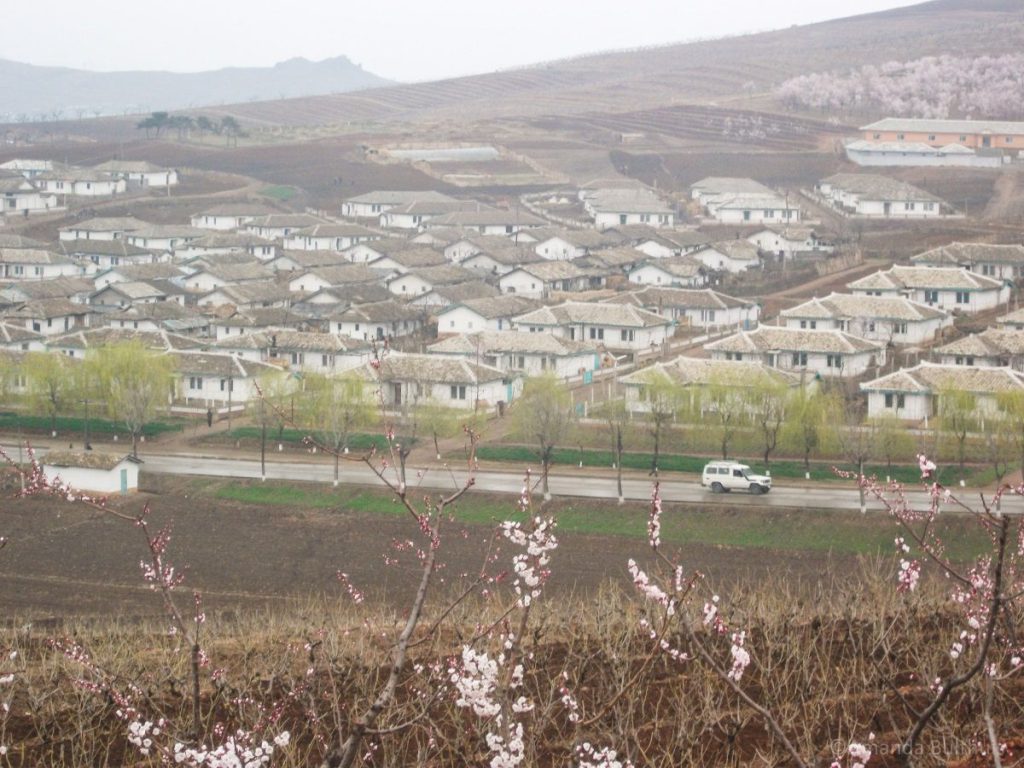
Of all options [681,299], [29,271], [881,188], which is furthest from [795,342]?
[881,188]

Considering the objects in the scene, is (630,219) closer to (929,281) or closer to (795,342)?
(929,281)

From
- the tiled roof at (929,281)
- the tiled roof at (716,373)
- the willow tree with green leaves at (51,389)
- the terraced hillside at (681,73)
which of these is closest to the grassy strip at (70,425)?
the willow tree with green leaves at (51,389)

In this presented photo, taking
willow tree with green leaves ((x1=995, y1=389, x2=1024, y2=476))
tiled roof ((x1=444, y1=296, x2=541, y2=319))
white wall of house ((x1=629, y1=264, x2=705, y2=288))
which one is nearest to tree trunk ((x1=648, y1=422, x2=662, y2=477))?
willow tree with green leaves ((x1=995, y1=389, x2=1024, y2=476))

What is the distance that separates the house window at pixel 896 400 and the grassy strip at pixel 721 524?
Result: 20.0 ft

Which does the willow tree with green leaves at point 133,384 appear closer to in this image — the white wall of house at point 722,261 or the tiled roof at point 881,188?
the white wall of house at point 722,261

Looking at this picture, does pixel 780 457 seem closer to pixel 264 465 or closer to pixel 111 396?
pixel 264 465

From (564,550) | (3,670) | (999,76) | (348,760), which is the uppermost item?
(999,76)

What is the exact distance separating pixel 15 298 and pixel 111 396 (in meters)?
13.0

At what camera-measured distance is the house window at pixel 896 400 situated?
27031mm

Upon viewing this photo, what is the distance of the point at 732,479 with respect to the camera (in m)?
23.0

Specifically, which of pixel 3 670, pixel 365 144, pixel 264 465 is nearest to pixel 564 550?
pixel 264 465

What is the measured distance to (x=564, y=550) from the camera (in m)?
20.5

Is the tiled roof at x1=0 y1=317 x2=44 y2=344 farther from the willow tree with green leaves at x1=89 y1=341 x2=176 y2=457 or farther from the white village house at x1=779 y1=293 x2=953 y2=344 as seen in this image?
the white village house at x1=779 y1=293 x2=953 y2=344

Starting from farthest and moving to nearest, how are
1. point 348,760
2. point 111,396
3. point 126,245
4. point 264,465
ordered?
point 126,245
point 111,396
point 264,465
point 348,760
